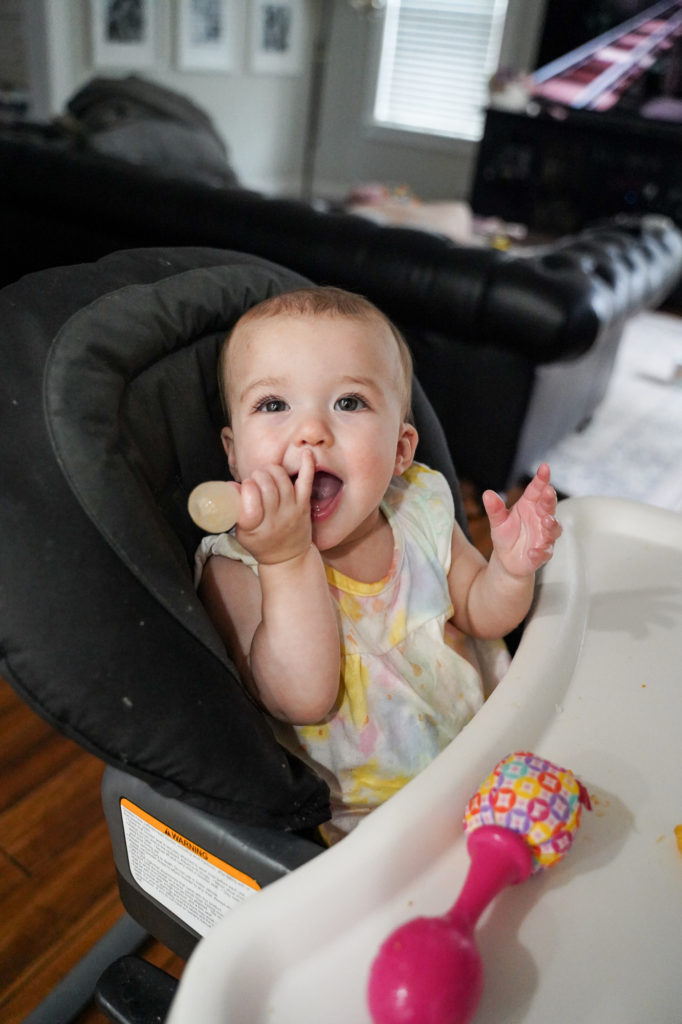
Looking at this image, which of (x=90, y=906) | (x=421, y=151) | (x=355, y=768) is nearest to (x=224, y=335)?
(x=355, y=768)

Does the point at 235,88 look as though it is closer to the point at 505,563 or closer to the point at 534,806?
the point at 505,563

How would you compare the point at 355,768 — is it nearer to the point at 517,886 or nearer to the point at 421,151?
the point at 517,886

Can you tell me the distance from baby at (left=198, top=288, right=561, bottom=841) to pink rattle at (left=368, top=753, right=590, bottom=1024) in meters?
0.22

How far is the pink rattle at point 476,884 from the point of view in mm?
427

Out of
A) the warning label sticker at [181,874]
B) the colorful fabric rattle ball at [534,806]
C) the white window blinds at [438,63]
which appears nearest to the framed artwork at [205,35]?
the white window blinds at [438,63]

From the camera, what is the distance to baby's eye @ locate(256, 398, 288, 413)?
2.53ft

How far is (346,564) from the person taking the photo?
0.88 metres

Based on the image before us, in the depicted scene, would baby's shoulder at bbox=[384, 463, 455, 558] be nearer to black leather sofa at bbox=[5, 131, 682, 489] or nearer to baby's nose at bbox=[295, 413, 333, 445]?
baby's nose at bbox=[295, 413, 333, 445]

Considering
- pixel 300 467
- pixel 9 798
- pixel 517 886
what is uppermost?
pixel 300 467

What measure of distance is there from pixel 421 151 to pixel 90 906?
17.7 ft

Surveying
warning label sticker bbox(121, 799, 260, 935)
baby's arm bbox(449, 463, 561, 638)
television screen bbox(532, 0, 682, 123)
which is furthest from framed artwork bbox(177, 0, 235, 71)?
warning label sticker bbox(121, 799, 260, 935)

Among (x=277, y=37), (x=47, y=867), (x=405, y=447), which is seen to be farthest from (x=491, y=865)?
(x=277, y=37)

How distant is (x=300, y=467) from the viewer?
28.4 inches

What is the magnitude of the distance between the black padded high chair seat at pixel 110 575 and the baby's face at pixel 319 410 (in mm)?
82
